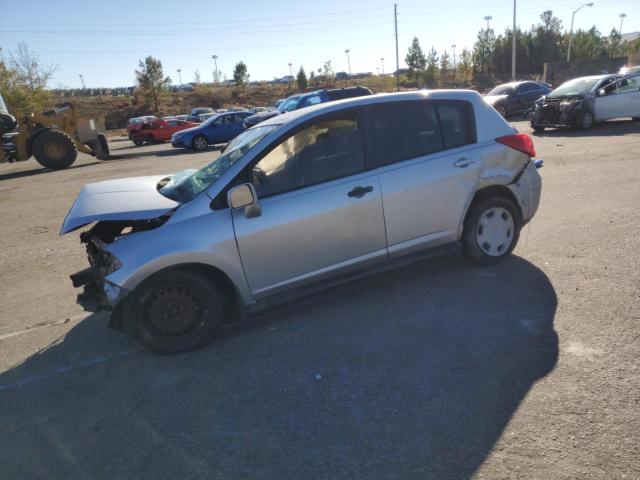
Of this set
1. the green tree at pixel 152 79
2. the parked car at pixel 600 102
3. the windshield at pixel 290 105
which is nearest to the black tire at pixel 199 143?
the windshield at pixel 290 105

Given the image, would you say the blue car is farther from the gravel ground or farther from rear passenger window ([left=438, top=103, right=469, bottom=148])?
rear passenger window ([left=438, top=103, right=469, bottom=148])

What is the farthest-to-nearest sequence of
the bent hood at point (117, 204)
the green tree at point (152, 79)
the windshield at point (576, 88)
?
1. the green tree at point (152, 79)
2. the windshield at point (576, 88)
3. the bent hood at point (117, 204)

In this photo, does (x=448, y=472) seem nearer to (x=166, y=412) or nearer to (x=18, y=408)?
(x=166, y=412)

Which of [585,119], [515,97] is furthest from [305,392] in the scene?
[515,97]

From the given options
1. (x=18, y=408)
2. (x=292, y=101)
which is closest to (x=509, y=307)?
(x=18, y=408)

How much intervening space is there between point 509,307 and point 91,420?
127 inches

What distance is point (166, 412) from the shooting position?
3.09 m

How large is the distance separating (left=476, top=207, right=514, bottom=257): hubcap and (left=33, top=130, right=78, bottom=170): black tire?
55.4ft

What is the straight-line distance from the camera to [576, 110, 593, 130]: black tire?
14.7 meters

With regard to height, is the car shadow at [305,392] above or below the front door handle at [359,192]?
below

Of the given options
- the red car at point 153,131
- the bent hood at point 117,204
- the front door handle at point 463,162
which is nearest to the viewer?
the bent hood at point 117,204

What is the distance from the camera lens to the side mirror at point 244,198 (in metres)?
3.67

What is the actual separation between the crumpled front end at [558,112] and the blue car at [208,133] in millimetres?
12972

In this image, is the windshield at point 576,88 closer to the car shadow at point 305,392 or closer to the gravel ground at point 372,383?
the gravel ground at point 372,383
